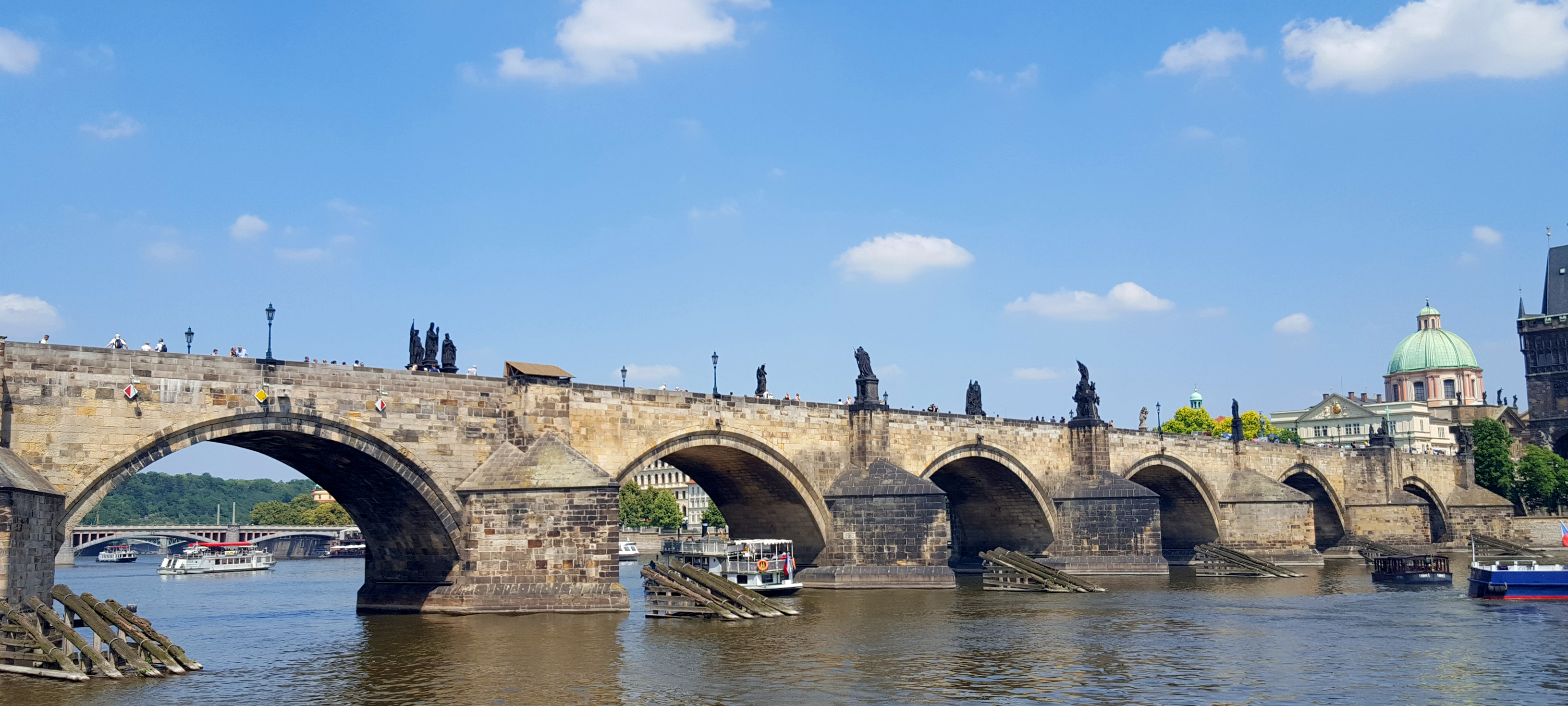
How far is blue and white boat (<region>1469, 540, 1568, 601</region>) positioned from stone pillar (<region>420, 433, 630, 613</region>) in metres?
25.2

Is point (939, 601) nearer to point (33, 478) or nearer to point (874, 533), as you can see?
point (874, 533)

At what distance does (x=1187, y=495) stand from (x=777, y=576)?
32206mm

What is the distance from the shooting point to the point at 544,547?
3131 cm

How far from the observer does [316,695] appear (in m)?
20.5

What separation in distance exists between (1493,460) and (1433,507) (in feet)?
40.3

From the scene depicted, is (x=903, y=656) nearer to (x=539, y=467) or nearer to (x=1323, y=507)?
(x=539, y=467)

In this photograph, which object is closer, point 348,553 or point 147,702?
point 147,702

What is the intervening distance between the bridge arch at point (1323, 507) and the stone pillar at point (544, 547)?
5301 centimetres

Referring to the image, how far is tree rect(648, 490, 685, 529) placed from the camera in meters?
113

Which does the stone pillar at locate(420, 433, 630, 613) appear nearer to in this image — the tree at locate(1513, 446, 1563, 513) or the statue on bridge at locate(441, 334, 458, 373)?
the statue on bridge at locate(441, 334, 458, 373)

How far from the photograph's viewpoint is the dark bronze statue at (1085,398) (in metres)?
55.8

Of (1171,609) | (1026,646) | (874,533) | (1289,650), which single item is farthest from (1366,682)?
(874,533)

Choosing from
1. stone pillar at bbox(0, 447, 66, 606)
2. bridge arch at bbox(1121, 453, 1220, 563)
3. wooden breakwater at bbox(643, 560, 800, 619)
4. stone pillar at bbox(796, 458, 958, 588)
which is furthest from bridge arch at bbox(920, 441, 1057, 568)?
stone pillar at bbox(0, 447, 66, 606)

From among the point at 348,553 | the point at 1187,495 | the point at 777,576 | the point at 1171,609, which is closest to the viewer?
the point at 1171,609
